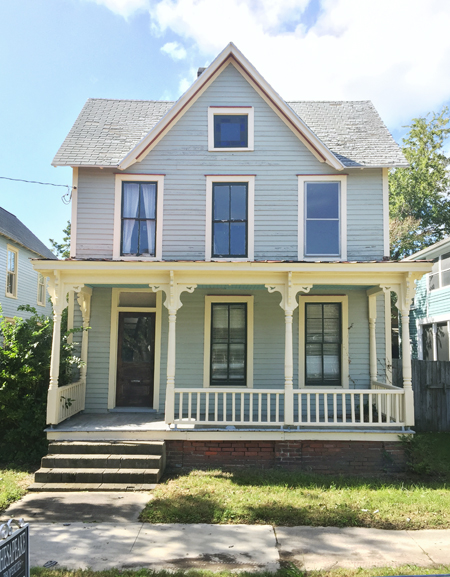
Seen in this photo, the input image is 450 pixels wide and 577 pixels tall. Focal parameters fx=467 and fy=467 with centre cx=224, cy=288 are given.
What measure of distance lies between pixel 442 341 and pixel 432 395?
5352mm

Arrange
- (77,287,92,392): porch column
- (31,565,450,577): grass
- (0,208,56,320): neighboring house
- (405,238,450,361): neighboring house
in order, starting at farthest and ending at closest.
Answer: (0,208,56,320): neighboring house, (405,238,450,361): neighboring house, (77,287,92,392): porch column, (31,565,450,577): grass

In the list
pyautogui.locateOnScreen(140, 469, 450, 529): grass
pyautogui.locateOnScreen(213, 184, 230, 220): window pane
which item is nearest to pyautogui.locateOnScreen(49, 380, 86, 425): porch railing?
pyautogui.locateOnScreen(140, 469, 450, 529): grass

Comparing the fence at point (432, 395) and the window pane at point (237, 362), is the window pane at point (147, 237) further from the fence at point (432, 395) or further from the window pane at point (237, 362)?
the fence at point (432, 395)

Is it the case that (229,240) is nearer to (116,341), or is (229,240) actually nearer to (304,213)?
(304,213)

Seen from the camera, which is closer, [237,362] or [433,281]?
[237,362]

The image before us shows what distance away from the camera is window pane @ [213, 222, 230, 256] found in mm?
10711

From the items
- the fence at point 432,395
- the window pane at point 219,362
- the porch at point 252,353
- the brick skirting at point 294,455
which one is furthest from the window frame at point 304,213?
the fence at point 432,395

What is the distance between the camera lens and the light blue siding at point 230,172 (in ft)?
35.1

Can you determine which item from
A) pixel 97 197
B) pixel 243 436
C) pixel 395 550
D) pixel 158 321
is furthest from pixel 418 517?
pixel 97 197

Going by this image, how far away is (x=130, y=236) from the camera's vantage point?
1076 cm

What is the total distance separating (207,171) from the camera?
10.9 m

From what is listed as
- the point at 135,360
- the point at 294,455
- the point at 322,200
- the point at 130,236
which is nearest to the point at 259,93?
the point at 322,200

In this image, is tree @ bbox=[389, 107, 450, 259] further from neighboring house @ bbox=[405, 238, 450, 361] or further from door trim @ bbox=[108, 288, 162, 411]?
door trim @ bbox=[108, 288, 162, 411]

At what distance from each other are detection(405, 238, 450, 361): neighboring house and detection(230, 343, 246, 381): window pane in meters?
8.80
